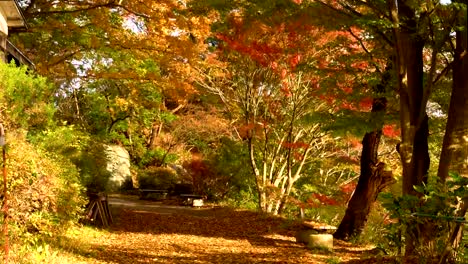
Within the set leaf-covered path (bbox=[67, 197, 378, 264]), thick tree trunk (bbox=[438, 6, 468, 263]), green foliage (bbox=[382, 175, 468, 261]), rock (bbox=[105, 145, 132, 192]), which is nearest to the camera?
green foliage (bbox=[382, 175, 468, 261])

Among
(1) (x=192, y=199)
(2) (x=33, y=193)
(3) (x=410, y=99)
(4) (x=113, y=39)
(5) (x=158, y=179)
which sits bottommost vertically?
(1) (x=192, y=199)

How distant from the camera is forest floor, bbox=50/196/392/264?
30.5ft

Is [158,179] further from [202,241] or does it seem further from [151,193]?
[202,241]

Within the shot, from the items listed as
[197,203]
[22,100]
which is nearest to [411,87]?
[22,100]

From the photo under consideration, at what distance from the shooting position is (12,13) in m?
10.1

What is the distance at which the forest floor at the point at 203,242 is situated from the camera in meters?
9.30

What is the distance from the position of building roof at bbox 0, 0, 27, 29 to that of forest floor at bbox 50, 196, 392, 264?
492 centimetres

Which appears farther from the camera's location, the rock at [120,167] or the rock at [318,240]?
the rock at [120,167]

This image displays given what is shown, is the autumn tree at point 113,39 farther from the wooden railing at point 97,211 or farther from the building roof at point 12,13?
the wooden railing at point 97,211

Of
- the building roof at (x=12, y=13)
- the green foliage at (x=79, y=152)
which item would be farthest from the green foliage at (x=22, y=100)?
the building roof at (x=12, y=13)

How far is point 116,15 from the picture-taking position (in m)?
16.2

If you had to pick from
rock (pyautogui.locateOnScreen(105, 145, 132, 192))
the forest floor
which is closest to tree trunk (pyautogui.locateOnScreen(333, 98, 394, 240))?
the forest floor

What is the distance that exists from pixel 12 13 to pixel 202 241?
21.7 feet

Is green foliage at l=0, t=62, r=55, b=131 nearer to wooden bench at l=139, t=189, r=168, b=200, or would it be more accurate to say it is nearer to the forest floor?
the forest floor
